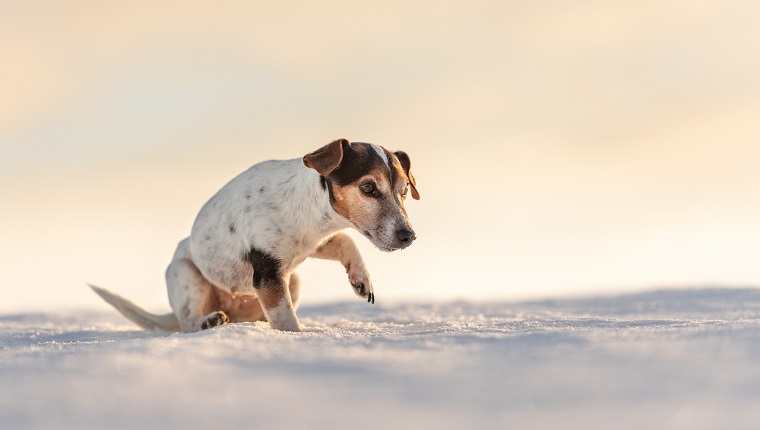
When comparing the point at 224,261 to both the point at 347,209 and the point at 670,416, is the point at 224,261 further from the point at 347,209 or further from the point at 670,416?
the point at 670,416

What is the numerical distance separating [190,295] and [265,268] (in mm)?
965

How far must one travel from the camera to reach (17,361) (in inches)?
121

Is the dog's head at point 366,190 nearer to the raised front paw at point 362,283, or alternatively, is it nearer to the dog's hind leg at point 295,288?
the raised front paw at point 362,283

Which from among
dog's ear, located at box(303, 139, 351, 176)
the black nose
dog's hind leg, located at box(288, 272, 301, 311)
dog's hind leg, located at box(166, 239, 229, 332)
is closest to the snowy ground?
the black nose

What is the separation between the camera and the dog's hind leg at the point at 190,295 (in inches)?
224

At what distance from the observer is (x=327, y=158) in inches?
193

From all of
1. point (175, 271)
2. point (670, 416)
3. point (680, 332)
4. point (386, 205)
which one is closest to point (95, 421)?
point (670, 416)

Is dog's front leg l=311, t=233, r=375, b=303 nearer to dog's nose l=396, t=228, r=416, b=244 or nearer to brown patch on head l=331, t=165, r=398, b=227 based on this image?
brown patch on head l=331, t=165, r=398, b=227

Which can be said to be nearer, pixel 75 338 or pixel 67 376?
pixel 67 376

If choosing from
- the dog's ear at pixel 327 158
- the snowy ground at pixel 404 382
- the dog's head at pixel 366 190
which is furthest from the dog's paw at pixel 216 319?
the snowy ground at pixel 404 382

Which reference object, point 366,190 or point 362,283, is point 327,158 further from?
point 362,283

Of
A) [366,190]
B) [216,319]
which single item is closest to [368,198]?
[366,190]

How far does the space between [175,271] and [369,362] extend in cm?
343

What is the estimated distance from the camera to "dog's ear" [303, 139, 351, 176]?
16.0 feet
